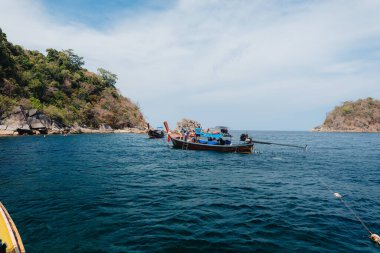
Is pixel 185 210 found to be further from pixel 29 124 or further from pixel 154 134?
pixel 29 124

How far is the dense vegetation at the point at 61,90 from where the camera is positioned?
65188mm

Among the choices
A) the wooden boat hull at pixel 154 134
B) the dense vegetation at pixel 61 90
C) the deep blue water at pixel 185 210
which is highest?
the dense vegetation at pixel 61 90

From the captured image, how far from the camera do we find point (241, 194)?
14828 millimetres

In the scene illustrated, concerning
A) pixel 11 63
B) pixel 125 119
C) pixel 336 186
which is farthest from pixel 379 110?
pixel 11 63

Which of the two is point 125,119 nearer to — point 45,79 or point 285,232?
point 45,79

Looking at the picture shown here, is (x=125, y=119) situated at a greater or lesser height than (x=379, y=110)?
lesser

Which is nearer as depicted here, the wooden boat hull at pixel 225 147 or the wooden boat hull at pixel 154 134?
the wooden boat hull at pixel 225 147

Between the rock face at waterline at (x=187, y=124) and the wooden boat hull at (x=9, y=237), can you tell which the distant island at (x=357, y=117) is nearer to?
the rock face at waterline at (x=187, y=124)

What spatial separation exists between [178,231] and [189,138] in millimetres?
35451

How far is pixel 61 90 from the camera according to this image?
284 ft

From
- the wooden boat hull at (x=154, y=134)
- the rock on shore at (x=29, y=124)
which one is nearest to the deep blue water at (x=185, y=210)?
the rock on shore at (x=29, y=124)

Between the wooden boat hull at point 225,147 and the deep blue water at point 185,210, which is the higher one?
the wooden boat hull at point 225,147

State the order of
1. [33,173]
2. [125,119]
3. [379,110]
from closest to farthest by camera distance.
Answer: [33,173] → [125,119] → [379,110]

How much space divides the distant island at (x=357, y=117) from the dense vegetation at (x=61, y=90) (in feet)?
418
